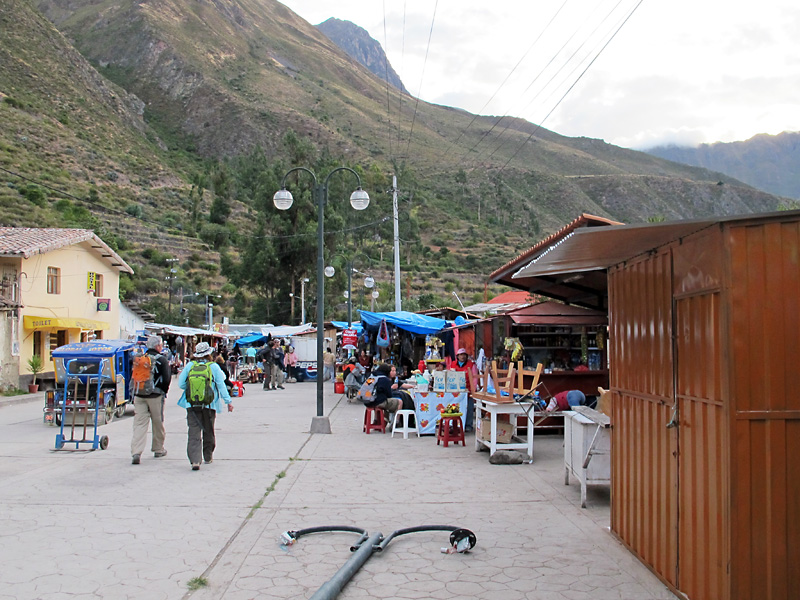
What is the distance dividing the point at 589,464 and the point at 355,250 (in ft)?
209

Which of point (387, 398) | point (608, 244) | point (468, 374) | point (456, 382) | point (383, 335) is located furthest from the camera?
point (383, 335)

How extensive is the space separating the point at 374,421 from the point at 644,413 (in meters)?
9.24

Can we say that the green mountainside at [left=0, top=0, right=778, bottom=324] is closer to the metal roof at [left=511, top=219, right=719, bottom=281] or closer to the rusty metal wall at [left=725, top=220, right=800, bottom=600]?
the metal roof at [left=511, top=219, right=719, bottom=281]

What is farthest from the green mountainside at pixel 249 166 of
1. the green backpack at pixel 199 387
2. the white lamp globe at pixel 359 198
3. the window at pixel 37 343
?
the green backpack at pixel 199 387

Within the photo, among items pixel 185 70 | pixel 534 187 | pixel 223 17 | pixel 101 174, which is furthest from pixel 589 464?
pixel 223 17

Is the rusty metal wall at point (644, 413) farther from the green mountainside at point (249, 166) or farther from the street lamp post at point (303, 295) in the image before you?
the green mountainside at point (249, 166)

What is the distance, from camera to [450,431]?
12.4 m

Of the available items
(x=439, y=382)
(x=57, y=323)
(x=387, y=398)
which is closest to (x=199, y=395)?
(x=439, y=382)

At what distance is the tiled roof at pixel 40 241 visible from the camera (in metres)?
25.0

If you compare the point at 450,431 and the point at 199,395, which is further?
the point at 450,431

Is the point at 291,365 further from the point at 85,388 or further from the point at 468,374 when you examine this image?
the point at 468,374

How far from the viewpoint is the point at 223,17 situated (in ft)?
498

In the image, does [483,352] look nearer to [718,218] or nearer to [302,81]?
[718,218]

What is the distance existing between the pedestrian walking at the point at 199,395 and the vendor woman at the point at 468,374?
15.6 ft
